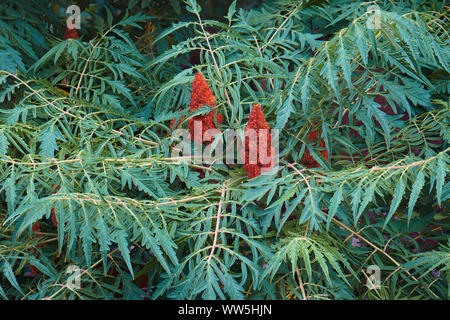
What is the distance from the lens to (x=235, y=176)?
157 centimetres

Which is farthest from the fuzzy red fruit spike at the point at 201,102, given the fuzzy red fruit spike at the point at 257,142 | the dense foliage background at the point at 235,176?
the fuzzy red fruit spike at the point at 257,142

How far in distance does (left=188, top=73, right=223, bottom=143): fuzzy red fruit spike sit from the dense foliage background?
5cm

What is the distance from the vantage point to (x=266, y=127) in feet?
4.88

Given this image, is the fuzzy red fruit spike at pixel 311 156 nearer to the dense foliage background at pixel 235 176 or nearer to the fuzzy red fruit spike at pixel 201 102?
the dense foliage background at pixel 235 176

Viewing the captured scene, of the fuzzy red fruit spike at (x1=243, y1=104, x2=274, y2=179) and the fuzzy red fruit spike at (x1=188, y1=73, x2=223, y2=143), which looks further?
the fuzzy red fruit spike at (x1=188, y1=73, x2=223, y2=143)

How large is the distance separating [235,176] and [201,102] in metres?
0.23

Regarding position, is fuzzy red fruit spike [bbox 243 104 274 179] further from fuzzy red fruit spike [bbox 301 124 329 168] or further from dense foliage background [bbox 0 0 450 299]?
fuzzy red fruit spike [bbox 301 124 329 168]

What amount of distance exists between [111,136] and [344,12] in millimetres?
909

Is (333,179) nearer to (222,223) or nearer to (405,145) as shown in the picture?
(222,223)

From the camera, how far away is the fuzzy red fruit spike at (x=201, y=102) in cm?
160

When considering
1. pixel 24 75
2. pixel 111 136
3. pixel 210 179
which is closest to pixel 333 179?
pixel 210 179

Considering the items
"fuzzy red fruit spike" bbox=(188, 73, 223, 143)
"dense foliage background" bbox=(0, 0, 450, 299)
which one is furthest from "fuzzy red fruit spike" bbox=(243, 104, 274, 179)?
"fuzzy red fruit spike" bbox=(188, 73, 223, 143)

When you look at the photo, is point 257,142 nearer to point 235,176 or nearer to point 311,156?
point 235,176

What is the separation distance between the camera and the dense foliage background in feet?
4.33
